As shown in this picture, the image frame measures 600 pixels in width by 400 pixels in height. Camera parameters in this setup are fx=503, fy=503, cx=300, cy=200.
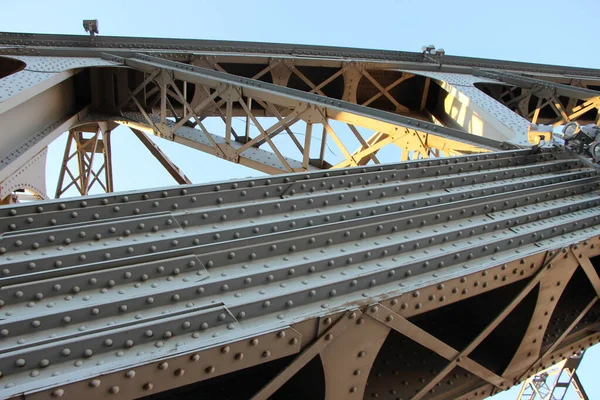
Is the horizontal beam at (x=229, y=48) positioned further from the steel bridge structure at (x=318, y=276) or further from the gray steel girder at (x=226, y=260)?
the gray steel girder at (x=226, y=260)

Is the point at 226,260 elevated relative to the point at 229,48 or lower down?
lower down

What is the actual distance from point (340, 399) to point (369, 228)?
4.89ft

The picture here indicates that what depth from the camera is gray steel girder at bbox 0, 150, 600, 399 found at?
9.62ft

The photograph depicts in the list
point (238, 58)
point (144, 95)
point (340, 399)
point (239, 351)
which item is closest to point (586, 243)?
point (340, 399)

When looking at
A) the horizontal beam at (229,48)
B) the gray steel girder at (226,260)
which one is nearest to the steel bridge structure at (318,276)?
the gray steel girder at (226,260)

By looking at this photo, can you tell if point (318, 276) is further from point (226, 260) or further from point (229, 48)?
point (229, 48)

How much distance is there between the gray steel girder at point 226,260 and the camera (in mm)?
2932

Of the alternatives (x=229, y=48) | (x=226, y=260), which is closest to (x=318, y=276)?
(x=226, y=260)

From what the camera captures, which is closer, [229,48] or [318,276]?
[318,276]

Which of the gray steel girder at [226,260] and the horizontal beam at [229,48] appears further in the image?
the horizontal beam at [229,48]

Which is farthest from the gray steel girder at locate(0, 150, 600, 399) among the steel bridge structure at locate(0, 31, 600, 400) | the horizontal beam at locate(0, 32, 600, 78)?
the horizontal beam at locate(0, 32, 600, 78)

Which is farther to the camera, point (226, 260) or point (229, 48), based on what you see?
point (229, 48)

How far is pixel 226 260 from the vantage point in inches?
153

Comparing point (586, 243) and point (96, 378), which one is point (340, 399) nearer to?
point (96, 378)
